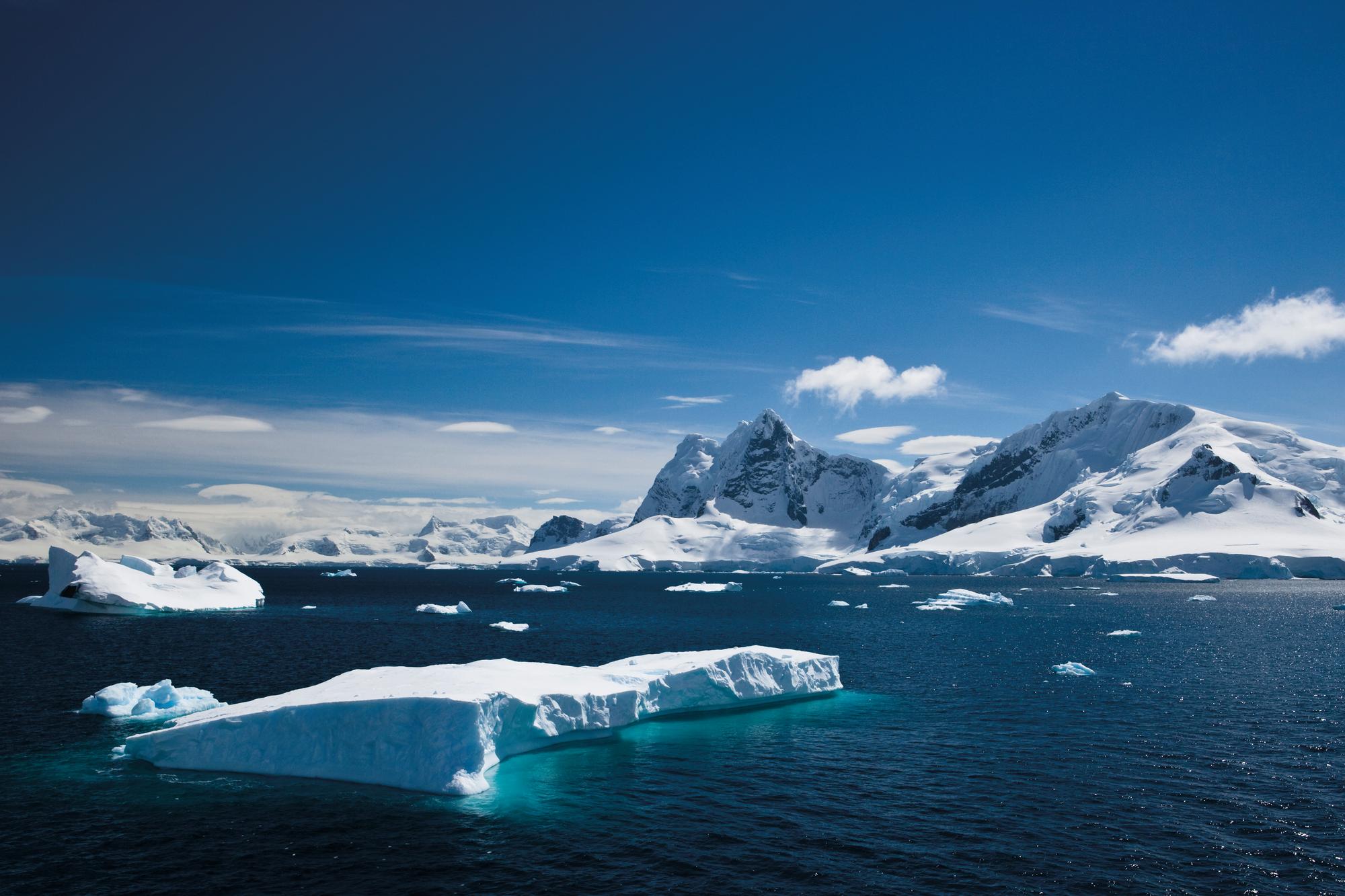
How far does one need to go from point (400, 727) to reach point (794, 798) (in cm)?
1272

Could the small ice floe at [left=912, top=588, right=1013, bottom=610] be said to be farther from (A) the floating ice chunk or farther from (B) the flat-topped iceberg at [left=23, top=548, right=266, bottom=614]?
(A) the floating ice chunk

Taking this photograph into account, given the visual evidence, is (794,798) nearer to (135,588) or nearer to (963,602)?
(135,588)

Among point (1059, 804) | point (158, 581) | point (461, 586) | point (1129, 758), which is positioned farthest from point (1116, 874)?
point (461, 586)

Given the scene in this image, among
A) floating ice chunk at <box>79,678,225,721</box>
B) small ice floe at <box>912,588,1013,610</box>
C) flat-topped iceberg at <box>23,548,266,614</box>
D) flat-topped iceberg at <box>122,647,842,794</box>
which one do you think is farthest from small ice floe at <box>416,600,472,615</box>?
flat-topped iceberg at <box>122,647,842,794</box>

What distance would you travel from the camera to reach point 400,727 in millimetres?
26969

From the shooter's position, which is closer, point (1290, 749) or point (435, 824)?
point (435, 824)

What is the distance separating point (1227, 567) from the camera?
583ft

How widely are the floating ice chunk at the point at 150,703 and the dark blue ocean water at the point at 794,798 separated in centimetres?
91

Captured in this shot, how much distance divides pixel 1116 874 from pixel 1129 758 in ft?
40.7

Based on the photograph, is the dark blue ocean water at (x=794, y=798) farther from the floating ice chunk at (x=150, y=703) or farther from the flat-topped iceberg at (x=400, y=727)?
the floating ice chunk at (x=150, y=703)

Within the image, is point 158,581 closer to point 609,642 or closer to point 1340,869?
point 609,642

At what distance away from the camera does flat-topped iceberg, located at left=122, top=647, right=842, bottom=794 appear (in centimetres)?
2667

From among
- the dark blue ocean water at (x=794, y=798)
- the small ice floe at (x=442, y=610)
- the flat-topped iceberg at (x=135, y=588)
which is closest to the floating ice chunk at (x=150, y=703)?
the dark blue ocean water at (x=794, y=798)

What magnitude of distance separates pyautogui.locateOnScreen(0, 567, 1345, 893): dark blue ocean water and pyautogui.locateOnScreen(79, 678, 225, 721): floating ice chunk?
2.99 feet
